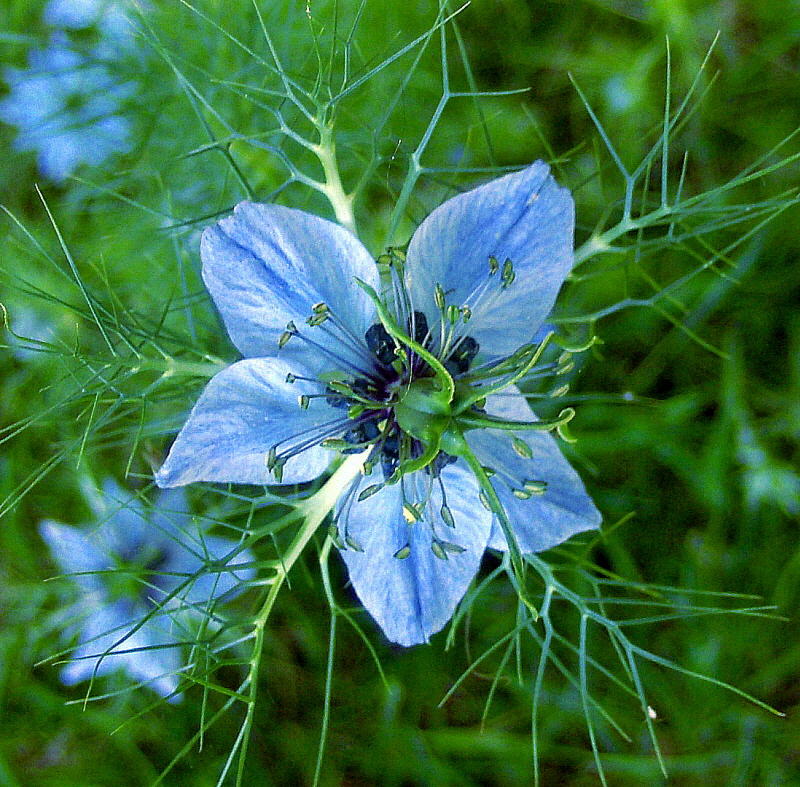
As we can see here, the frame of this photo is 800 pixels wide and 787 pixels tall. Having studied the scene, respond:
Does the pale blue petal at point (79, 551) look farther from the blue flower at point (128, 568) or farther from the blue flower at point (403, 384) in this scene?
the blue flower at point (403, 384)

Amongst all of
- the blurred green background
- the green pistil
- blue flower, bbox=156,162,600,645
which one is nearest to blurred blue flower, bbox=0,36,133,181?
the blurred green background

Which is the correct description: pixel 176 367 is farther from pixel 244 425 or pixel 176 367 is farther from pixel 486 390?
pixel 486 390

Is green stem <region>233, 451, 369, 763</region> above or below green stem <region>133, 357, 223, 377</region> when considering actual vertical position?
below

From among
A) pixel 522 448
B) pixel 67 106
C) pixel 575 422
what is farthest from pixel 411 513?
pixel 67 106

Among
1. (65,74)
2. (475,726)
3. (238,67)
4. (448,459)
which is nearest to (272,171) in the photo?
(238,67)

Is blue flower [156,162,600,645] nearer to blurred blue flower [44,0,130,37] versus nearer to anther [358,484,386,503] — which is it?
anther [358,484,386,503]

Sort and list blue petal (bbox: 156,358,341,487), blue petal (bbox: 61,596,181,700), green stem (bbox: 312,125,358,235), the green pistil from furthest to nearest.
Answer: blue petal (bbox: 61,596,181,700) → green stem (bbox: 312,125,358,235) → blue petal (bbox: 156,358,341,487) → the green pistil

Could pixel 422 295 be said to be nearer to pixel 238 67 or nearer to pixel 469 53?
pixel 238 67
